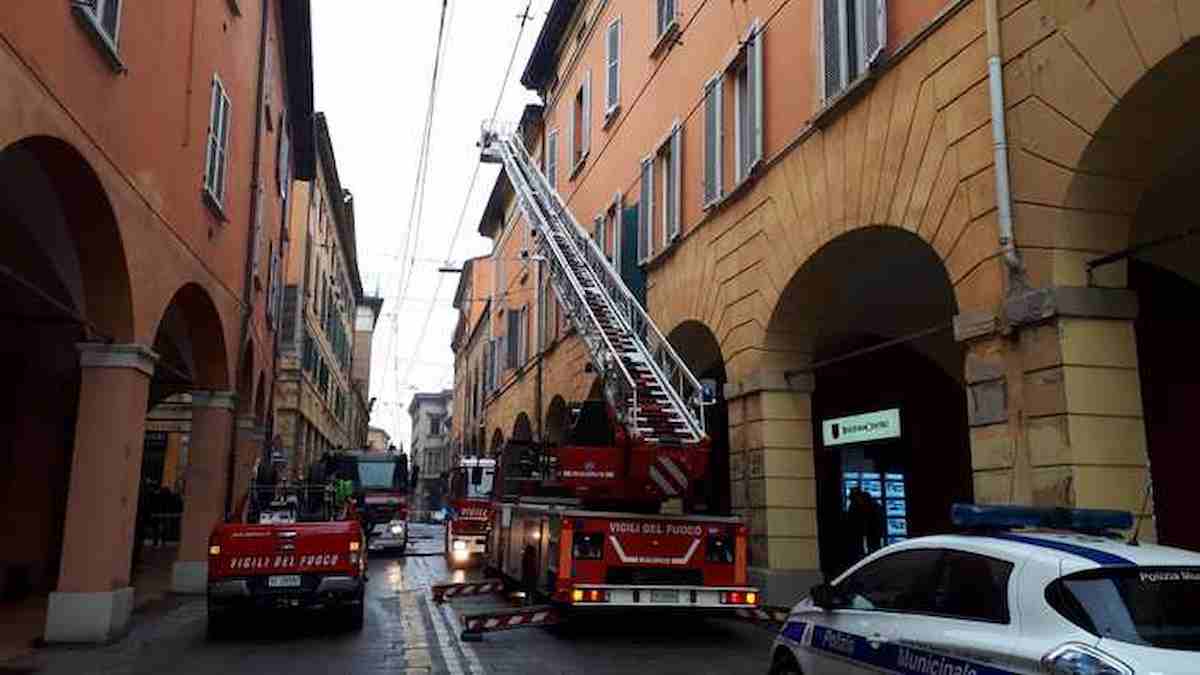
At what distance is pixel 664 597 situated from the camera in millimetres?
11883

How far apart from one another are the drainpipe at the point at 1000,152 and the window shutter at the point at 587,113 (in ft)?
56.5

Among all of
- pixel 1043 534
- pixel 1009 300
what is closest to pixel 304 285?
pixel 1009 300

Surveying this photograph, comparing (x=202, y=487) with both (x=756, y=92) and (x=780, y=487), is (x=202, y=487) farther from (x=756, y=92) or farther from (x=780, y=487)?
(x=756, y=92)

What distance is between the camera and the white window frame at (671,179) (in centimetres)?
1897

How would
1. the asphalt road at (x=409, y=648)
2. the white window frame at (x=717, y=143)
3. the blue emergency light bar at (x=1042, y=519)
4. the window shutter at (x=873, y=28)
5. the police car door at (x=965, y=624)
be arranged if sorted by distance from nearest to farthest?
the police car door at (x=965, y=624) < the blue emergency light bar at (x=1042, y=519) < the asphalt road at (x=409, y=648) < the window shutter at (x=873, y=28) < the white window frame at (x=717, y=143)

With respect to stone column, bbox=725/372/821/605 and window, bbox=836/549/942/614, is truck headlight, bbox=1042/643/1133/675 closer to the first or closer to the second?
window, bbox=836/549/942/614

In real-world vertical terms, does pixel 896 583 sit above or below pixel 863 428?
below

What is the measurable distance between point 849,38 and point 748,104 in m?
3.01

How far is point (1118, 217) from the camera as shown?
9.20m

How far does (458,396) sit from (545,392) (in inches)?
1573

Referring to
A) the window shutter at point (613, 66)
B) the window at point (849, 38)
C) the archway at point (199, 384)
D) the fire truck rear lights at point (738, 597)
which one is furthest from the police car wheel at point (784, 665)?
the window shutter at point (613, 66)

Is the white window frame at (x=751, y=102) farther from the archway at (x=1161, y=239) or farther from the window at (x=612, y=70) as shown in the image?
the window at (x=612, y=70)

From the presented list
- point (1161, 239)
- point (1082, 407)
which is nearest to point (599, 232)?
point (1082, 407)

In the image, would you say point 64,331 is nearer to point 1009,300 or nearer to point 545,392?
point 1009,300
